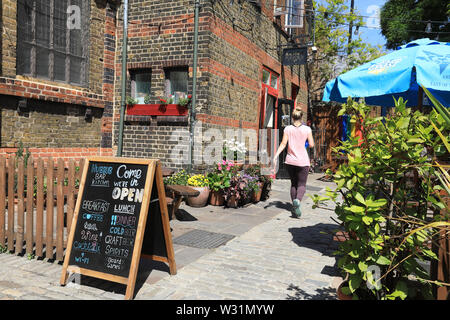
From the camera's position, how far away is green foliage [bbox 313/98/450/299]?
2.40 m

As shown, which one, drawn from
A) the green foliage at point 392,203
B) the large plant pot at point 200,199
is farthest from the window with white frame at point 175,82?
the green foliage at point 392,203

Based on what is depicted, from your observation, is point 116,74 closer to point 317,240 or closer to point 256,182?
point 256,182

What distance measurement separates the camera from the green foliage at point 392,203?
2402mm

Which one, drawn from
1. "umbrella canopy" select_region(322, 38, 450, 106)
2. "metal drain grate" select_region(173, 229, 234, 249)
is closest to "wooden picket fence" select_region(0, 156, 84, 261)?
"metal drain grate" select_region(173, 229, 234, 249)

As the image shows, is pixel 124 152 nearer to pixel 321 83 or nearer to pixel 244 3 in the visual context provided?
pixel 244 3

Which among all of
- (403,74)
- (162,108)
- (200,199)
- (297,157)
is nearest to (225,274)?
(403,74)

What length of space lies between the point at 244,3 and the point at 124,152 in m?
5.13

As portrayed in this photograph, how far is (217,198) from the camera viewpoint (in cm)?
759

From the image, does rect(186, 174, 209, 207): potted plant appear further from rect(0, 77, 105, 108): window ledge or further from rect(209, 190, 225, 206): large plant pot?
rect(0, 77, 105, 108): window ledge

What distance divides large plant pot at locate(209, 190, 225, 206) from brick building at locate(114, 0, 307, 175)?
3.13 feet

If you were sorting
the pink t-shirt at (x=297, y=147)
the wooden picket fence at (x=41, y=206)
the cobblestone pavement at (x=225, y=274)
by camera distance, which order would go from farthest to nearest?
the pink t-shirt at (x=297, y=147), the wooden picket fence at (x=41, y=206), the cobblestone pavement at (x=225, y=274)

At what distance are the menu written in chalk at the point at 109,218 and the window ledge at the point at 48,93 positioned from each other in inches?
170

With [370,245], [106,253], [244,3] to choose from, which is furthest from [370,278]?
[244,3]

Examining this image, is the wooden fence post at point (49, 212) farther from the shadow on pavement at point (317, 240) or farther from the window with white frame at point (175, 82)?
the window with white frame at point (175, 82)
